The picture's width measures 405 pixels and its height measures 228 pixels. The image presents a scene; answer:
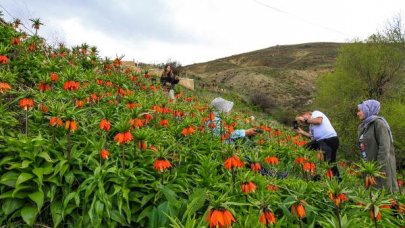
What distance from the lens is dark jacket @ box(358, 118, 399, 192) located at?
4609 mm

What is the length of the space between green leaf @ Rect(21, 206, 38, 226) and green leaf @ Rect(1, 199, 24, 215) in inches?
3.0

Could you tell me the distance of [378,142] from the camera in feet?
15.6

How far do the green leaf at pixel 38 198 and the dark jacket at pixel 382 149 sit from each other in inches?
146

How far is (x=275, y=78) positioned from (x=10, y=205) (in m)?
43.4

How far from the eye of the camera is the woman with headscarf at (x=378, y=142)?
4.62 metres

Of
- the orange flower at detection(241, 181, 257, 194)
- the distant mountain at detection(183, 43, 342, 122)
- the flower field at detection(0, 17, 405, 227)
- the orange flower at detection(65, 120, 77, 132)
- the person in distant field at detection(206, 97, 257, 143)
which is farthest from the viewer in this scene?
the distant mountain at detection(183, 43, 342, 122)

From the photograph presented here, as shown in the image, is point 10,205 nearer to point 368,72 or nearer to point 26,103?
point 26,103

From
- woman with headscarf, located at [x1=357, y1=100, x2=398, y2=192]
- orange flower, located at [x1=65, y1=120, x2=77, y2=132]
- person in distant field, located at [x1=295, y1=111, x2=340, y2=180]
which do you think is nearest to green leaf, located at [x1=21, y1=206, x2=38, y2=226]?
orange flower, located at [x1=65, y1=120, x2=77, y2=132]

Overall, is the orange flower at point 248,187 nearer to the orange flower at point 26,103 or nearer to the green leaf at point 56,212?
the green leaf at point 56,212

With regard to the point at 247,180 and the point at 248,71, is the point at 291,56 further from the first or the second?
the point at 247,180

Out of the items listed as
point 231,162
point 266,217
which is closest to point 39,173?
point 231,162

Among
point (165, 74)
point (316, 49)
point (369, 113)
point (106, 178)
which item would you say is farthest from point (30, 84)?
point (316, 49)

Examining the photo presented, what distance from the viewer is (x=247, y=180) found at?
9.37 feet

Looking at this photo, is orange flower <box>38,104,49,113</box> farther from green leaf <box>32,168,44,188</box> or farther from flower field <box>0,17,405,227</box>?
green leaf <box>32,168,44,188</box>
